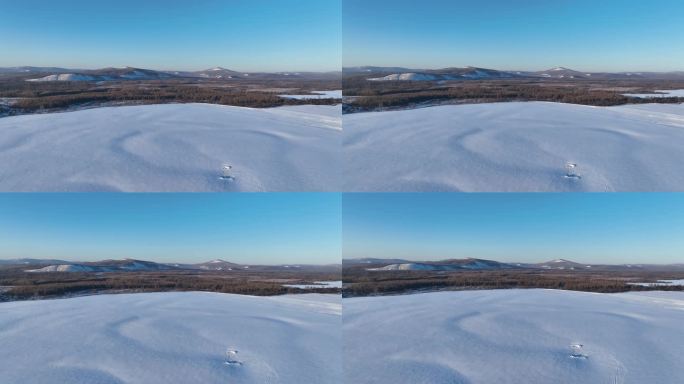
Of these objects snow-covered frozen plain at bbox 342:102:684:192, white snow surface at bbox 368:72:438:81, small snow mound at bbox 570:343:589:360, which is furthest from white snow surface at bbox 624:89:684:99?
small snow mound at bbox 570:343:589:360

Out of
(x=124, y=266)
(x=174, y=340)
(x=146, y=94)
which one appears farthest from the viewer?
(x=124, y=266)

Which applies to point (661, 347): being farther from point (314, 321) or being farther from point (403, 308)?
point (314, 321)

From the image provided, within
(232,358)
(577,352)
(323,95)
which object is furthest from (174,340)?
(577,352)

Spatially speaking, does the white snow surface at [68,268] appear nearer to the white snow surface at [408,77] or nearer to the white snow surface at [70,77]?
the white snow surface at [70,77]

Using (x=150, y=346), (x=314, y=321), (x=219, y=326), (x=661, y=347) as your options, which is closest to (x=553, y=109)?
(x=661, y=347)

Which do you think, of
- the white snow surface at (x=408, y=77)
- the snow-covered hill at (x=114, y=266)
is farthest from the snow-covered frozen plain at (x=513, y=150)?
the snow-covered hill at (x=114, y=266)

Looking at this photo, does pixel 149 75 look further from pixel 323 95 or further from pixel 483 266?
pixel 483 266
